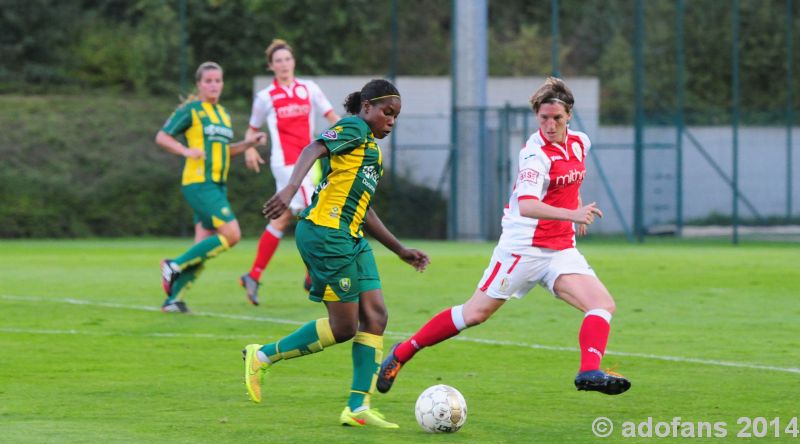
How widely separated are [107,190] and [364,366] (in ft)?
68.9

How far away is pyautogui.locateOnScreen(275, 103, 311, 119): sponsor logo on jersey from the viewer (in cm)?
1355

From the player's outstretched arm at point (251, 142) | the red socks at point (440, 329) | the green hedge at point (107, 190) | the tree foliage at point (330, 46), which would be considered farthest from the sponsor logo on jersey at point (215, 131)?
the tree foliage at point (330, 46)

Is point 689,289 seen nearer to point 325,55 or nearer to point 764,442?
point 764,442

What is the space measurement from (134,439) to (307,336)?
3.77 ft

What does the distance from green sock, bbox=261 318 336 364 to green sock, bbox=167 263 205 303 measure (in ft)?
16.1

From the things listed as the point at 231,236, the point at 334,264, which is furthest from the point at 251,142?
the point at 334,264

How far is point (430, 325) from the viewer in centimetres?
788

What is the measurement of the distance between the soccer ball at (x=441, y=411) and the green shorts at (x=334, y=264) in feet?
2.25

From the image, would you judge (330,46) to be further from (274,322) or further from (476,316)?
(476,316)

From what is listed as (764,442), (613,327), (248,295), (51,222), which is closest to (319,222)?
(764,442)

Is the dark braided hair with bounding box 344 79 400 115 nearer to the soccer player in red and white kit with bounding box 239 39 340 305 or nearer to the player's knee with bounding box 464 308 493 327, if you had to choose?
the player's knee with bounding box 464 308 493 327

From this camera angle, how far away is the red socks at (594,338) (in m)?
7.09

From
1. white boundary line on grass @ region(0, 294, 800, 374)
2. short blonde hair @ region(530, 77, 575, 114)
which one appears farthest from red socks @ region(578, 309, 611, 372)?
white boundary line on grass @ region(0, 294, 800, 374)

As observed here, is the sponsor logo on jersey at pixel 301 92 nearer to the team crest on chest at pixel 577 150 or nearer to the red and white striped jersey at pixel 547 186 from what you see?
the red and white striped jersey at pixel 547 186
